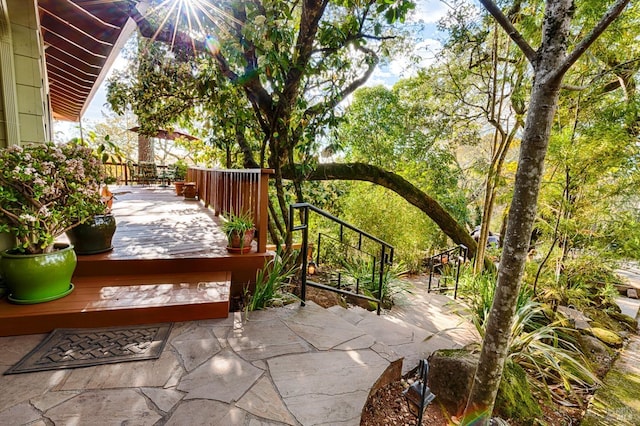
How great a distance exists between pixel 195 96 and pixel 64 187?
9.06 feet

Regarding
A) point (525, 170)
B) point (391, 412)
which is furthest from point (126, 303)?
point (525, 170)

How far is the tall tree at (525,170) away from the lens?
4.49ft

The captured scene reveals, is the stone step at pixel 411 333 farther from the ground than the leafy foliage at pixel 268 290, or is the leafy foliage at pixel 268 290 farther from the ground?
the leafy foliage at pixel 268 290

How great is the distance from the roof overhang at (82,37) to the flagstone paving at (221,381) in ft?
9.66

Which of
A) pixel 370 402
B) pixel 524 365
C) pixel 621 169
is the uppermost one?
pixel 621 169

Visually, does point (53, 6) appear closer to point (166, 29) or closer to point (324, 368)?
point (166, 29)

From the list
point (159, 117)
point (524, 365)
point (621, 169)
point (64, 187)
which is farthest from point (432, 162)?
point (64, 187)

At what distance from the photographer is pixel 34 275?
6.64 ft

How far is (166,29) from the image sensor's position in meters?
3.31

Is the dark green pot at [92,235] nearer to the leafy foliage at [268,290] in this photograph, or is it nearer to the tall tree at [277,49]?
the leafy foliage at [268,290]

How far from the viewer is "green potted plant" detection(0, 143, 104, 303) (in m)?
1.97

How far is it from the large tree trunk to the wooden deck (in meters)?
2.11

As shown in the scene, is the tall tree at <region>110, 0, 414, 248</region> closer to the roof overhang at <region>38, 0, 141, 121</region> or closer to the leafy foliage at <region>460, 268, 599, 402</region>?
the roof overhang at <region>38, 0, 141, 121</region>

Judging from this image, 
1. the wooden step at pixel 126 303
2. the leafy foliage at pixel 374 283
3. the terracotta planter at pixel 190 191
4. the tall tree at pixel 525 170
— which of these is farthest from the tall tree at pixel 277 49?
the terracotta planter at pixel 190 191
